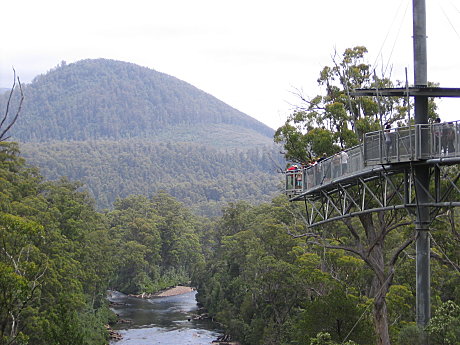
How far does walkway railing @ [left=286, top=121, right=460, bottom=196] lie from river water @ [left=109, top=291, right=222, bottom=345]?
101ft

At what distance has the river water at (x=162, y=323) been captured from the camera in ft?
153

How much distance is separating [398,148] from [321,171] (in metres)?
4.54

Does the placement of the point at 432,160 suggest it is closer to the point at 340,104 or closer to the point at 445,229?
the point at 340,104

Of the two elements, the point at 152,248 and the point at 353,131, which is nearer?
the point at 353,131

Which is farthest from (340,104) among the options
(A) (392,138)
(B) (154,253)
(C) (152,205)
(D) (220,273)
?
(C) (152,205)

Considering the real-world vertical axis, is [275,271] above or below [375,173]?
below

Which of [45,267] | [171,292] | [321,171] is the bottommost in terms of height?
[171,292]

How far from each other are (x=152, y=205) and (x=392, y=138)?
90.2m

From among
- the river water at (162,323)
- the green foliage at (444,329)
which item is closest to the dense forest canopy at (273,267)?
Result: the green foliage at (444,329)

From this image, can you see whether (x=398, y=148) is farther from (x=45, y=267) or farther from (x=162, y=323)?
(x=162, y=323)

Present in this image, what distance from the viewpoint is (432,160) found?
44.7 feet

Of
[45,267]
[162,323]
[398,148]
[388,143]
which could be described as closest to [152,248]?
[162,323]

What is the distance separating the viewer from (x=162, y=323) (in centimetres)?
5400

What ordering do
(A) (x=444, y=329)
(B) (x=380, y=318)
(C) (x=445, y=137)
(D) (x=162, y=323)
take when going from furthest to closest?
(D) (x=162, y=323) → (B) (x=380, y=318) → (A) (x=444, y=329) → (C) (x=445, y=137)
